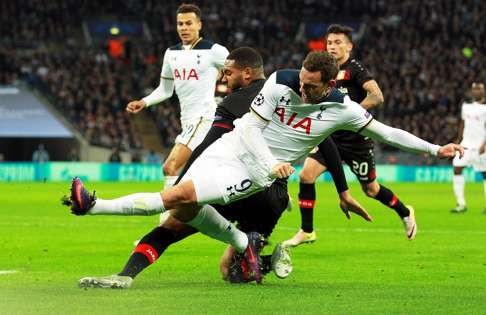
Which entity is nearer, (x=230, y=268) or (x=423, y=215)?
(x=230, y=268)

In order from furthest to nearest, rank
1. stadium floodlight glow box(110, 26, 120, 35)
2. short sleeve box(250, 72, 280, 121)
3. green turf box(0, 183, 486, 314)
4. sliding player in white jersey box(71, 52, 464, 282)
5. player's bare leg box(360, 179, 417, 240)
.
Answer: stadium floodlight glow box(110, 26, 120, 35) → player's bare leg box(360, 179, 417, 240) → short sleeve box(250, 72, 280, 121) → sliding player in white jersey box(71, 52, 464, 282) → green turf box(0, 183, 486, 314)

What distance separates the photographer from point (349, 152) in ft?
45.6

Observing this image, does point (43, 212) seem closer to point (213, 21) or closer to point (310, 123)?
point (310, 123)

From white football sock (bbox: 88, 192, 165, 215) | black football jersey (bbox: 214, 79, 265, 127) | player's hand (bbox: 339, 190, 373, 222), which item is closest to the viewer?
white football sock (bbox: 88, 192, 165, 215)

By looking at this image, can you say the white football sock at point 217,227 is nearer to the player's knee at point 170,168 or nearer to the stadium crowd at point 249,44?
the player's knee at point 170,168

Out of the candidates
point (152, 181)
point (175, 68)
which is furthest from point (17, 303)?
point (152, 181)

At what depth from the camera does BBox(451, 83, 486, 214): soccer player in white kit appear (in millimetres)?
22672

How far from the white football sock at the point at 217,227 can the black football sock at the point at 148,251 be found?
31 cm

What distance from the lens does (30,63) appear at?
48781 millimetres

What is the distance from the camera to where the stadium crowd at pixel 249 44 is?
46.3m

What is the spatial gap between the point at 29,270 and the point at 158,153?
3673 cm

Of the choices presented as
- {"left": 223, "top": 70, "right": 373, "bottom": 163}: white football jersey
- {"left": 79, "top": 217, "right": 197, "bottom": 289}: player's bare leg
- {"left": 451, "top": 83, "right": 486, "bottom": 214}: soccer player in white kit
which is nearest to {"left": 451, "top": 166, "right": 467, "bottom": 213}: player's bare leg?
{"left": 451, "top": 83, "right": 486, "bottom": 214}: soccer player in white kit

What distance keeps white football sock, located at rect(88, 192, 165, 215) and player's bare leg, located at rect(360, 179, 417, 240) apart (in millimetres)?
5410

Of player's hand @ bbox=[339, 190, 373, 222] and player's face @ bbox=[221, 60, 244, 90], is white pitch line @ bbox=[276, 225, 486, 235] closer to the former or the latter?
player's hand @ bbox=[339, 190, 373, 222]
